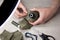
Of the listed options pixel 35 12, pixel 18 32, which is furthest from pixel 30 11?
pixel 18 32

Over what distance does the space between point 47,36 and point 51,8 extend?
0.53ft

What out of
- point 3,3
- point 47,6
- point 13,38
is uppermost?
point 47,6

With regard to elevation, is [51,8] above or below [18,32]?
above

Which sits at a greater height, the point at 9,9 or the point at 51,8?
the point at 51,8

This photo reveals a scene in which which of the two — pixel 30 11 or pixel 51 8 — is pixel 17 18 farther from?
pixel 51 8

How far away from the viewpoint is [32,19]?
869 mm

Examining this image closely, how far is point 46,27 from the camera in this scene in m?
0.89

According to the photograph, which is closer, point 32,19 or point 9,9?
point 9,9

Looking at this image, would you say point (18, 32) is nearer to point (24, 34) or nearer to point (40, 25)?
point (24, 34)

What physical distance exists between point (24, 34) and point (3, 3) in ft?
0.74

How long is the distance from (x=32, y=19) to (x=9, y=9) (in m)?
0.18

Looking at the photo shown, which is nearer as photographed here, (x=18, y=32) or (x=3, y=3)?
(x=3, y=3)

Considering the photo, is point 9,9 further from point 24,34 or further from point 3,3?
point 24,34

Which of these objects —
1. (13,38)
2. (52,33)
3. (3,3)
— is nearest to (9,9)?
(3,3)
